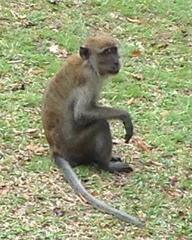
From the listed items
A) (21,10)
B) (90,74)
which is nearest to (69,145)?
(90,74)

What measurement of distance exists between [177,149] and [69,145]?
1181 mm

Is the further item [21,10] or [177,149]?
[21,10]

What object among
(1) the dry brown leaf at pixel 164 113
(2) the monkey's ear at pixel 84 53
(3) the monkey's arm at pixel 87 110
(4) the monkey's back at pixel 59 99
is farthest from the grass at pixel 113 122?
(2) the monkey's ear at pixel 84 53

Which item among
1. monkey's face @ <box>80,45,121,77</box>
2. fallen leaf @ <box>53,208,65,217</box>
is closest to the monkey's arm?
monkey's face @ <box>80,45,121,77</box>

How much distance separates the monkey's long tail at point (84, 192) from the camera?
5801 mm

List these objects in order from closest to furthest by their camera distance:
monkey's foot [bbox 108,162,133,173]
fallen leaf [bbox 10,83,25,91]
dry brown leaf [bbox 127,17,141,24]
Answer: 1. monkey's foot [bbox 108,162,133,173]
2. fallen leaf [bbox 10,83,25,91]
3. dry brown leaf [bbox 127,17,141,24]

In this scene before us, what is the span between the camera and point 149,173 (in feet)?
21.8

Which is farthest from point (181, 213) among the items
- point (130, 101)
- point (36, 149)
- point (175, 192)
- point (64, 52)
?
point (64, 52)

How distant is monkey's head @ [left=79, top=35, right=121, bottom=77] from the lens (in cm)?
648

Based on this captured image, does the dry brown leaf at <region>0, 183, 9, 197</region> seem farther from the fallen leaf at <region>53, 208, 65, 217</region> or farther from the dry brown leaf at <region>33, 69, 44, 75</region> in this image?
the dry brown leaf at <region>33, 69, 44, 75</region>

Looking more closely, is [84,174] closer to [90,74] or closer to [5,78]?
[90,74]

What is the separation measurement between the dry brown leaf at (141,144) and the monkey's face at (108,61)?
914mm

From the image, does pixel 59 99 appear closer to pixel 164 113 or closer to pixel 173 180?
pixel 173 180

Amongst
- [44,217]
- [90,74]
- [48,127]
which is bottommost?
[44,217]
